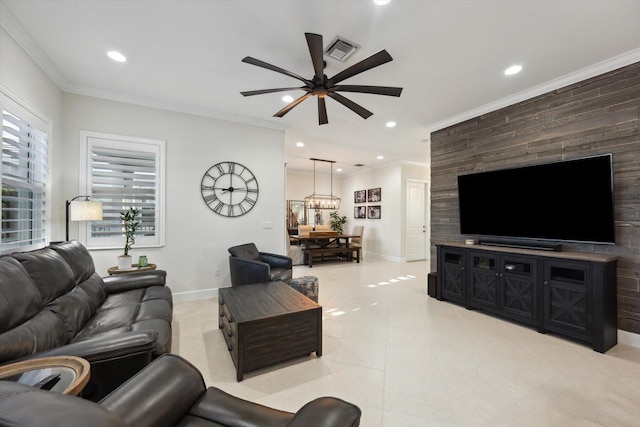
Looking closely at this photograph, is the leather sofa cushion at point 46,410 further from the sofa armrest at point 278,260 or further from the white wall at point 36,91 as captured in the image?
the sofa armrest at point 278,260

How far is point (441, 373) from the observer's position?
219 centimetres

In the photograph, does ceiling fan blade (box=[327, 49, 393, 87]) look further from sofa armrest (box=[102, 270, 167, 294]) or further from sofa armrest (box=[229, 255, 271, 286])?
sofa armrest (box=[102, 270, 167, 294])

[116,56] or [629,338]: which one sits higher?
[116,56]

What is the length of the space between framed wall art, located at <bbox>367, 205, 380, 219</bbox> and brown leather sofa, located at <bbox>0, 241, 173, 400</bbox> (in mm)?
6266

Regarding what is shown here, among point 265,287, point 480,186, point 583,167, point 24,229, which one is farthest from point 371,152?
point 24,229

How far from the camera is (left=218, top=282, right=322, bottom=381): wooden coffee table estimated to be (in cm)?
208

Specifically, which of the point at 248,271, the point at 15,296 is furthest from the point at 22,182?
the point at 248,271

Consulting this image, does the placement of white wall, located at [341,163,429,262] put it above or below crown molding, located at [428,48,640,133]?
below

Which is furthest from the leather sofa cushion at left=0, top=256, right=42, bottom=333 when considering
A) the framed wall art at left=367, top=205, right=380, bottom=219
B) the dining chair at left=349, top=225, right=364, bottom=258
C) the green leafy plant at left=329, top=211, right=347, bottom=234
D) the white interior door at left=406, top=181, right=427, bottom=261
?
the green leafy plant at left=329, top=211, right=347, bottom=234

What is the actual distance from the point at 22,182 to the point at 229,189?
2215mm

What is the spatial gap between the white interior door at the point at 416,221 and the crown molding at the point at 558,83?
3.43 m

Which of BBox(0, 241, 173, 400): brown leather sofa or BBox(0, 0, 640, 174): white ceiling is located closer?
BBox(0, 241, 173, 400): brown leather sofa

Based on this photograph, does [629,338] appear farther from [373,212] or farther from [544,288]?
[373,212]

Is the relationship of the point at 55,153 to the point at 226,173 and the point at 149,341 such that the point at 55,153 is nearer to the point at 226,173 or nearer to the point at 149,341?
the point at 226,173
